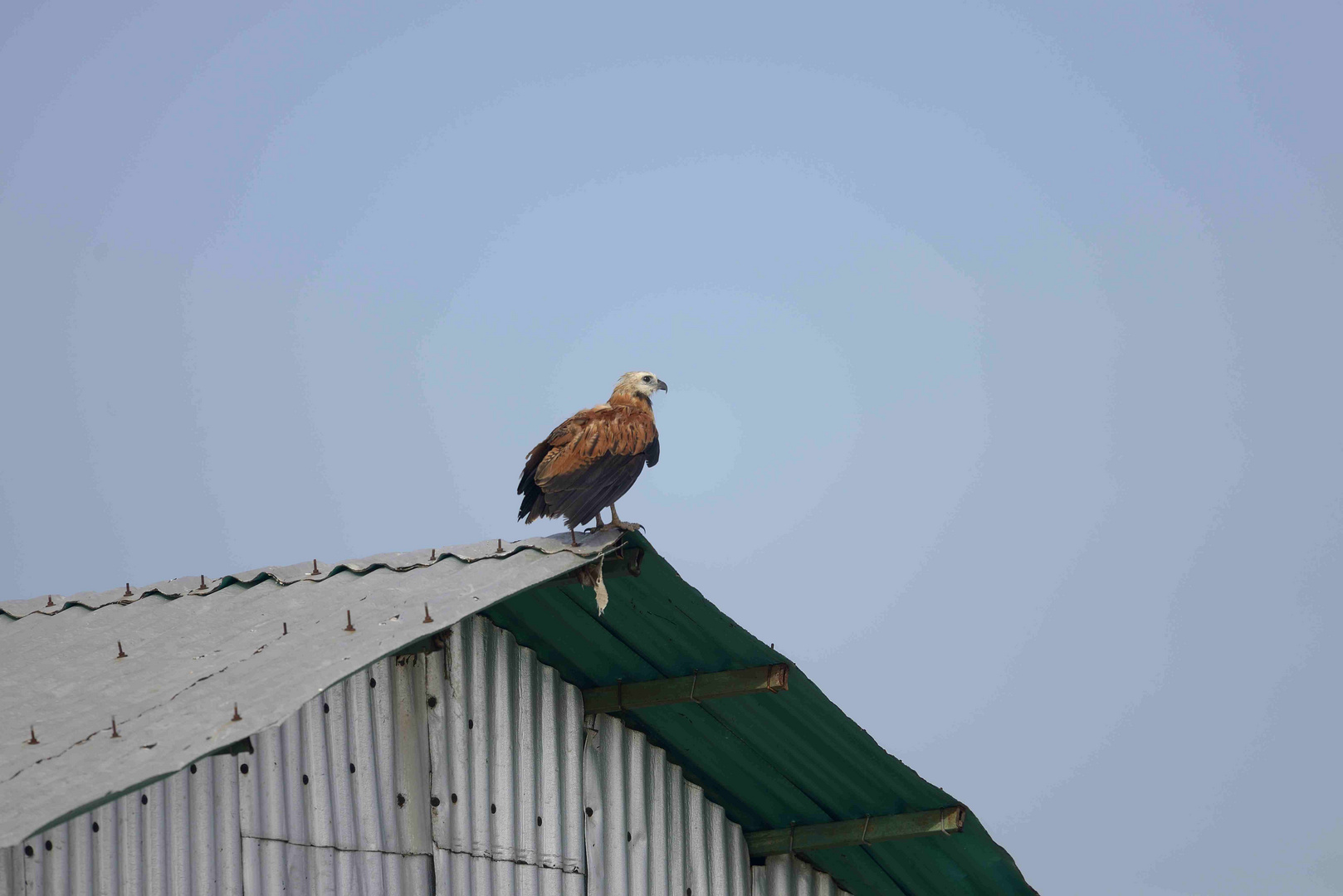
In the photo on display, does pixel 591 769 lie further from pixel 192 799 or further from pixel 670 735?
pixel 192 799

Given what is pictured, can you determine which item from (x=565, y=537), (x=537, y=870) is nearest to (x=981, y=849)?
(x=537, y=870)

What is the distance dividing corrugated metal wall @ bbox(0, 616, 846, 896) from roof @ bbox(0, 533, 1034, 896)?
8.6 inches

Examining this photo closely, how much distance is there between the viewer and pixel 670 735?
292 inches

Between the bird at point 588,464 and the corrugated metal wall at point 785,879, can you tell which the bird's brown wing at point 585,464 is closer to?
the bird at point 588,464

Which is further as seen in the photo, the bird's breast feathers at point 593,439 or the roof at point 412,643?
the bird's breast feathers at point 593,439

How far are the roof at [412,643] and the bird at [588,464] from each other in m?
0.66

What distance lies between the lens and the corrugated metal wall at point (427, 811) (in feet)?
19.2

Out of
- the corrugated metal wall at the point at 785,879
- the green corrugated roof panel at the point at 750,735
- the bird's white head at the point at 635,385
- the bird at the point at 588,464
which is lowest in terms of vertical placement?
the corrugated metal wall at the point at 785,879

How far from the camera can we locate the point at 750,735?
722 centimetres

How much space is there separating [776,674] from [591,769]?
1.18 m

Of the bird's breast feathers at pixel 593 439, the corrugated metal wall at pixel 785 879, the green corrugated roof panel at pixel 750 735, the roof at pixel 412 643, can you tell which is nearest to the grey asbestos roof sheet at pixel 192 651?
the roof at pixel 412 643

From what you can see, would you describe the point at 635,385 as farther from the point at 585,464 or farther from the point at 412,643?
the point at 412,643

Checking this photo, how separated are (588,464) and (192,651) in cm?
234

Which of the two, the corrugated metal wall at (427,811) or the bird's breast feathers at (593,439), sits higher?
the bird's breast feathers at (593,439)
